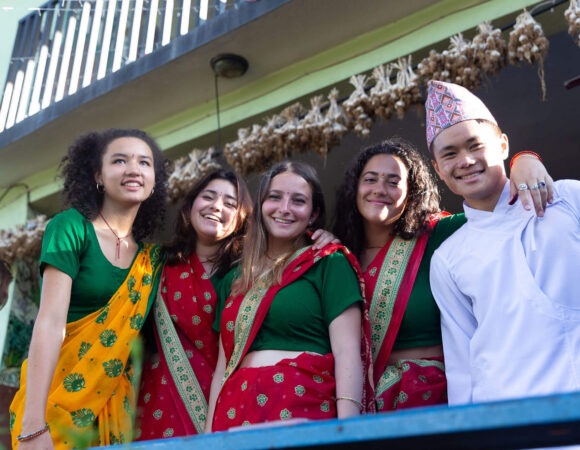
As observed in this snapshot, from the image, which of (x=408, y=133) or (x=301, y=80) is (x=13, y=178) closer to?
(x=301, y=80)

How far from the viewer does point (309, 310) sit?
2.60 metres

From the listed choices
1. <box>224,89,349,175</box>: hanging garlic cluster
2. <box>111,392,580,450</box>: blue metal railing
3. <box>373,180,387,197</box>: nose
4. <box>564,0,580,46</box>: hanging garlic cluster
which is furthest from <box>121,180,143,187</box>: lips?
<box>111,392,580,450</box>: blue metal railing

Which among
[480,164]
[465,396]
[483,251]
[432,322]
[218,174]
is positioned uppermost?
[218,174]

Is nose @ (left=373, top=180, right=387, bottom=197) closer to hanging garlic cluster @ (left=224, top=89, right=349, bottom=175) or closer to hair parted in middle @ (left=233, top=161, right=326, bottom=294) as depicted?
hair parted in middle @ (left=233, top=161, right=326, bottom=294)

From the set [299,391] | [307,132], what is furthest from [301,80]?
[299,391]

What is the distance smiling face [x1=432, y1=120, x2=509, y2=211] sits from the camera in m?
2.55

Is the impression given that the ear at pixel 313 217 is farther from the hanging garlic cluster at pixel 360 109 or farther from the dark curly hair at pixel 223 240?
the hanging garlic cluster at pixel 360 109

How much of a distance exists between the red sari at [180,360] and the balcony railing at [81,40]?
2016 mm

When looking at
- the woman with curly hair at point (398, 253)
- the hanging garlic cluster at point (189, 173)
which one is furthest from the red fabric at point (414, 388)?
the hanging garlic cluster at point (189, 173)

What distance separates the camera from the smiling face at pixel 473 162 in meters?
2.55

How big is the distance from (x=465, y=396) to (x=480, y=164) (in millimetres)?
779

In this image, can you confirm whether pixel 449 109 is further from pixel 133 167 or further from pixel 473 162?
pixel 133 167

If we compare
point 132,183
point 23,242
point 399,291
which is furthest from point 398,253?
point 23,242

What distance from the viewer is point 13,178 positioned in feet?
18.6
